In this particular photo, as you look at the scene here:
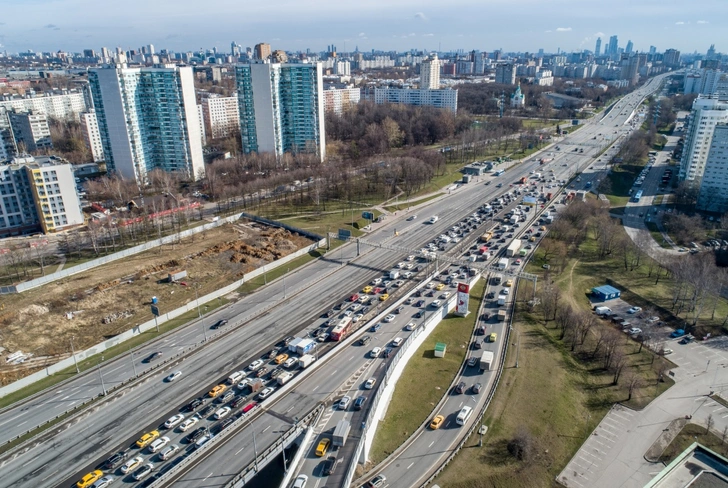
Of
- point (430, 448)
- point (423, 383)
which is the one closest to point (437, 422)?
point (430, 448)

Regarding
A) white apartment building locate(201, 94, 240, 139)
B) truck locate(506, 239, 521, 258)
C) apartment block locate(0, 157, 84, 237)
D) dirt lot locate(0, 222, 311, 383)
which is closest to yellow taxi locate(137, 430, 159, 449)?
dirt lot locate(0, 222, 311, 383)

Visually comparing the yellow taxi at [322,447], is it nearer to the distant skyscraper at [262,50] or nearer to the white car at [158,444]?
the white car at [158,444]

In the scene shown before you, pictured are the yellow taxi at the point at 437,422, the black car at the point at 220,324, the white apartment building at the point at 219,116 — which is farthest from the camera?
the white apartment building at the point at 219,116

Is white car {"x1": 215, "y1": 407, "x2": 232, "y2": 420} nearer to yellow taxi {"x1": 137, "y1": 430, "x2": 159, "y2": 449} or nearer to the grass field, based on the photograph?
yellow taxi {"x1": 137, "y1": 430, "x2": 159, "y2": 449}

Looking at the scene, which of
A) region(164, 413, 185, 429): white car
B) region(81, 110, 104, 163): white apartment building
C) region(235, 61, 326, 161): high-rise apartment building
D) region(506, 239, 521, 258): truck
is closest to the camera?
region(164, 413, 185, 429): white car

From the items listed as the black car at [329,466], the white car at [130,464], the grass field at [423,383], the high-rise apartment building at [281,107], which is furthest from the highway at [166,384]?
the high-rise apartment building at [281,107]

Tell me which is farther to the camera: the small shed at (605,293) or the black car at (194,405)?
the small shed at (605,293)
